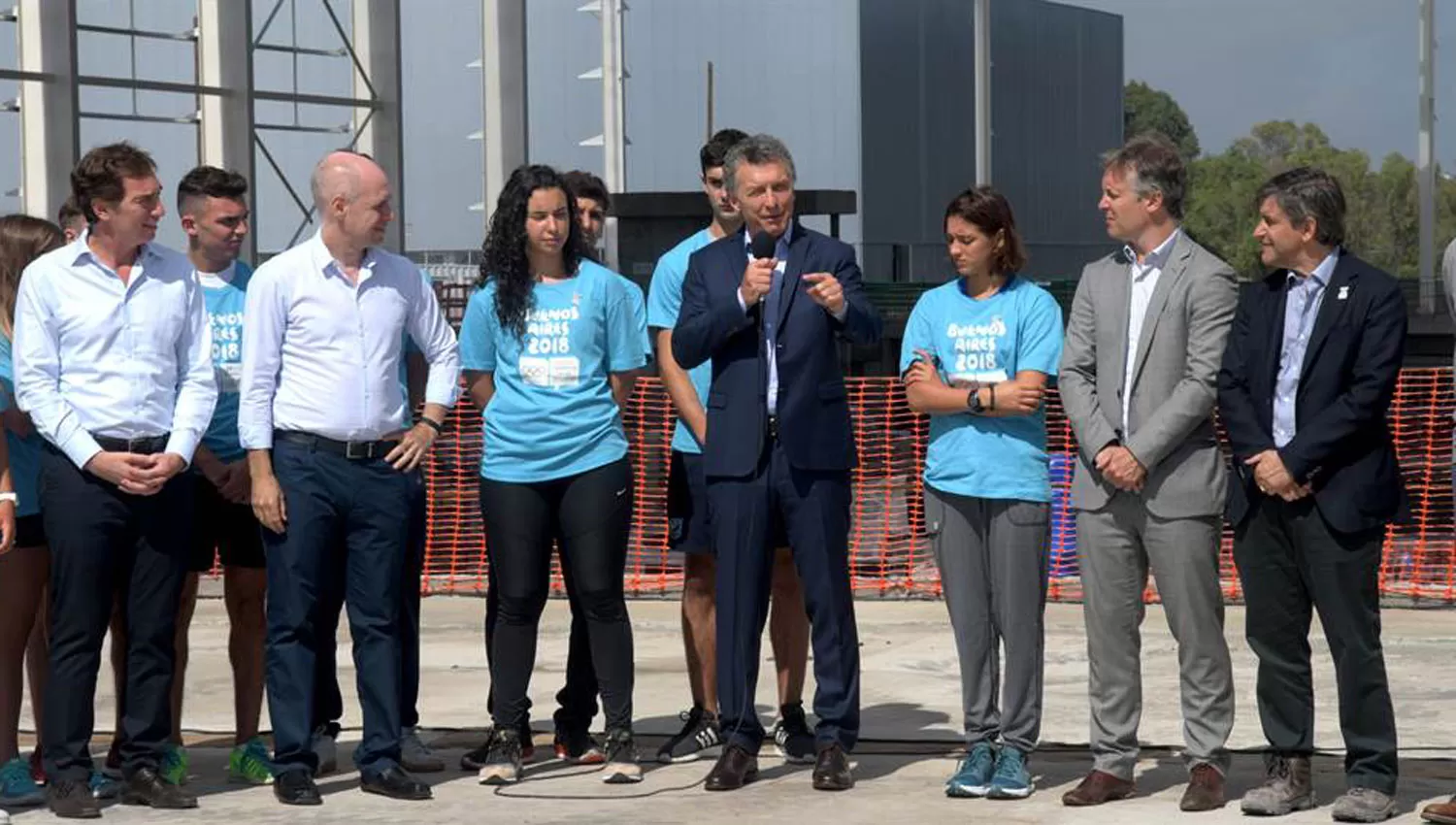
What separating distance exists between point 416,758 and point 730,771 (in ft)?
3.56

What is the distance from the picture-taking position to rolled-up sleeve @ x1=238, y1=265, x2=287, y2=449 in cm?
654

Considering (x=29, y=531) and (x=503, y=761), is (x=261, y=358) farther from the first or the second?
(x=503, y=761)

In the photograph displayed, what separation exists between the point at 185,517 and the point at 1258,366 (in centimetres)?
301

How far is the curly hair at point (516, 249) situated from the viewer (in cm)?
682

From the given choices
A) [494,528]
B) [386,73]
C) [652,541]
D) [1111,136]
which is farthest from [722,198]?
[1111,136]

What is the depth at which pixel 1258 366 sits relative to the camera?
20.2 ft

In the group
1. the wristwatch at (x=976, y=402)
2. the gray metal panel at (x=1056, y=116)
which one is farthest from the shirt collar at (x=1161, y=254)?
the gray metal panel at (x=1056, y=116)

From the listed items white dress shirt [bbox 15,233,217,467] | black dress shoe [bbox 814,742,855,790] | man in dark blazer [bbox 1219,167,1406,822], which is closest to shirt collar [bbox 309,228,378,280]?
white dress shirt [bbox 15,233,217,467]

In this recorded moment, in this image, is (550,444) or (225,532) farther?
(225,532)

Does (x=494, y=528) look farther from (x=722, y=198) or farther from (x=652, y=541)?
(x=652, y=541)

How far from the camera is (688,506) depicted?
23.8ft

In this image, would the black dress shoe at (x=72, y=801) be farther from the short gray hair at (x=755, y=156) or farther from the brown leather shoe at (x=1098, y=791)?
the brown leather shoe at (x=1098, y=791)

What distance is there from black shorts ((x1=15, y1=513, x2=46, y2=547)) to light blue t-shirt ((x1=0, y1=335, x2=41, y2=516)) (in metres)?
0.02

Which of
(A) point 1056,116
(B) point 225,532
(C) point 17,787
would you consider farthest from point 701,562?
(A) point 1056,116
